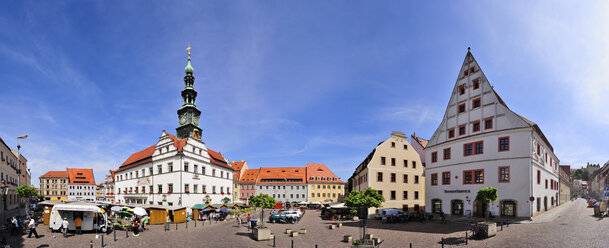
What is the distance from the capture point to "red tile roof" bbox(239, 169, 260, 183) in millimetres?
89312

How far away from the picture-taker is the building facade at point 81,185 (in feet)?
359

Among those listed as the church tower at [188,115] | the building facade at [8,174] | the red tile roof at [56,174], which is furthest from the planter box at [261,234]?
the red tile roof at [56,174]

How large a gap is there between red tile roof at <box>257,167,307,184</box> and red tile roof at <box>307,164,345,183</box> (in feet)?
6.01

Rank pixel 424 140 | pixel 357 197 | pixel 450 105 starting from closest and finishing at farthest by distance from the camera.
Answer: pixel 357 197
pixel 450 105
pixel 424 140

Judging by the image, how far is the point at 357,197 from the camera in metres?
23.4

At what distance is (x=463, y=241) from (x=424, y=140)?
42890 mm

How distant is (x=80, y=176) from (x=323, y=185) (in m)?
95.4

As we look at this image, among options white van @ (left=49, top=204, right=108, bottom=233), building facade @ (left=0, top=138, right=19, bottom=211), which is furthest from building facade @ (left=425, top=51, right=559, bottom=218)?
building facade @ (left=0, top=138, right=19, bottom=211)

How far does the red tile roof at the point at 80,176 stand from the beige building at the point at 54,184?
288 inches

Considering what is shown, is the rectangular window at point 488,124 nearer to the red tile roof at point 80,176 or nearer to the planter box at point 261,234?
the planter box at point 261,234

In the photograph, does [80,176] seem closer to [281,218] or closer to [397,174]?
[281,218]

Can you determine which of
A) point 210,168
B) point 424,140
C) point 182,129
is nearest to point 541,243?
point 424,140

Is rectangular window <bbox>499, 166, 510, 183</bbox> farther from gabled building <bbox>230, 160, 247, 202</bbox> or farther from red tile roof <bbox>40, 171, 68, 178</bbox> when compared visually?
red tile roof <bbox>40, 171, 68, 178</bbox>

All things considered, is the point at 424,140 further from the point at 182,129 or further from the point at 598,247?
the point at 182,129
